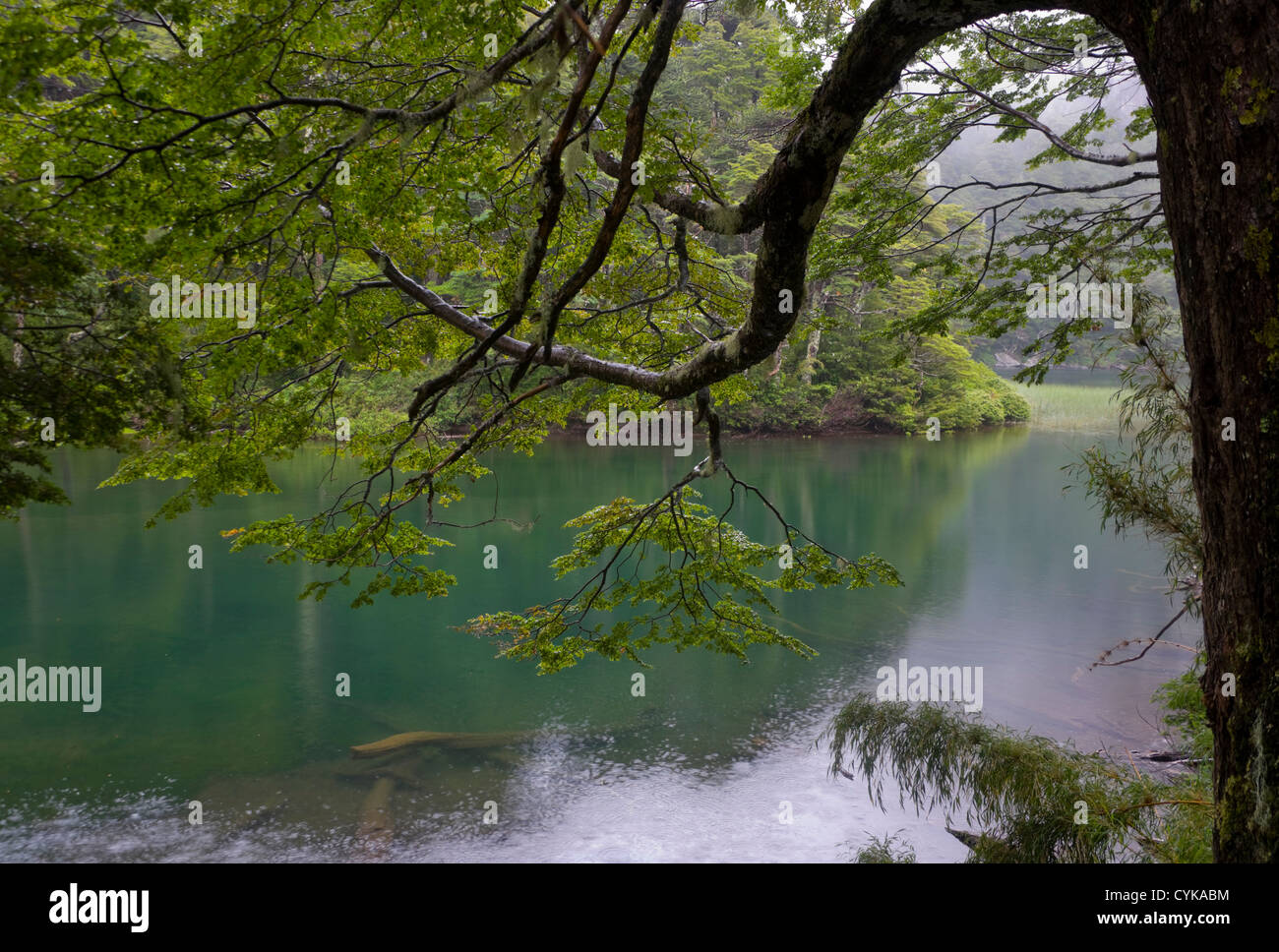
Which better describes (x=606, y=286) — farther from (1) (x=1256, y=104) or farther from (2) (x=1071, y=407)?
(2) (x=1071, y=407)

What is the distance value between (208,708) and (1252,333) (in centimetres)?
888

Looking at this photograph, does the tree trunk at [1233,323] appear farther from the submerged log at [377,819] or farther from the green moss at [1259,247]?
the submerged log at [377,819]

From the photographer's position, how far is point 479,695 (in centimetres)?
848

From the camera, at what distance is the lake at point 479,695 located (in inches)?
241

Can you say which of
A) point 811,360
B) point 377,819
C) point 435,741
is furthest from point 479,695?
point 811,360

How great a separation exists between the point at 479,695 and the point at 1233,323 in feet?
26.3

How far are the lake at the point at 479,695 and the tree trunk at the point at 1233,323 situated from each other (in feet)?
15.8

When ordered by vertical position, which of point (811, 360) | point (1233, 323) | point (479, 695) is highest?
point (811, 360)

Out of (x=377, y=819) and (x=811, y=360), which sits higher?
(x=811, y=360)

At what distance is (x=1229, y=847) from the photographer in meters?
1.49

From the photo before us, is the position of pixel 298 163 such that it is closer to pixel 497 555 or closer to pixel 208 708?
pixel 208 708

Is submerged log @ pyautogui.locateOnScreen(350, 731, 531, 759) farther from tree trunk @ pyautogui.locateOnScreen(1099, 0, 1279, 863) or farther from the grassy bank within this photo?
the grassy bank

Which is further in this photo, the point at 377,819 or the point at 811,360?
the point at 811,360

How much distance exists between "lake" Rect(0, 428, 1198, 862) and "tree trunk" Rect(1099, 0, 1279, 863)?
15.8 ft
